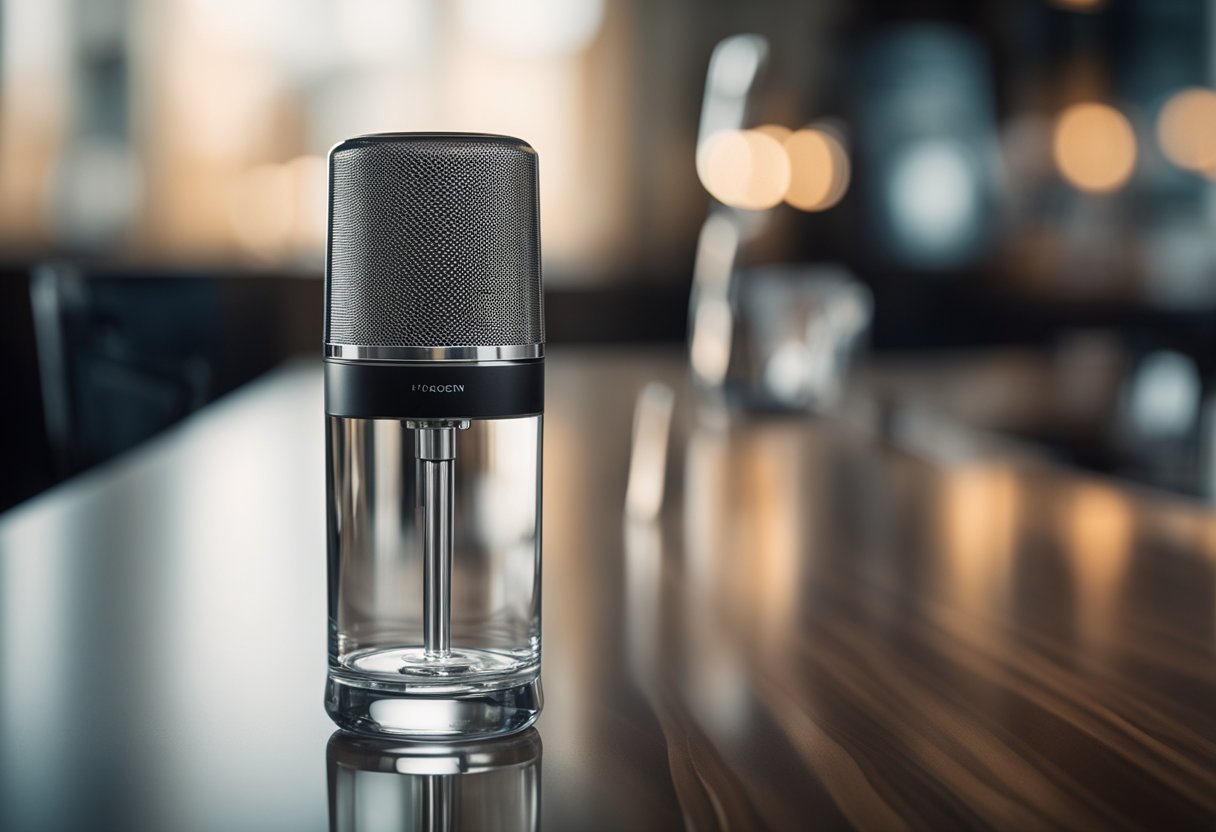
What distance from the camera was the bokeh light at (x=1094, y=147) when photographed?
583 cm

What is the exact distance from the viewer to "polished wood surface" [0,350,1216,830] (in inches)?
10.2

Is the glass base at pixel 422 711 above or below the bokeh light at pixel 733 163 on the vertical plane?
below

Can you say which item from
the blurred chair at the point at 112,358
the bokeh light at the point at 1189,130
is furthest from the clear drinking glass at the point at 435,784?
the bokeh light at the point at 1189,130

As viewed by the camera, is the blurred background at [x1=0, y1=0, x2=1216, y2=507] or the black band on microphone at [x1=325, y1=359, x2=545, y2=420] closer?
the black band on microphone at [x1=325, y1=359, x2=545, y2=420]

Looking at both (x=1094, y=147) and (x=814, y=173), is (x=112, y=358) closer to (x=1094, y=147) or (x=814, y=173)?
(x=814, y=173)

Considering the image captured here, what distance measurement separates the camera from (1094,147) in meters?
5.91

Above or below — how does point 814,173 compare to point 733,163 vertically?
above

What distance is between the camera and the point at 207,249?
5.41 m

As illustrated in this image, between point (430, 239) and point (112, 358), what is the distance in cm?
105

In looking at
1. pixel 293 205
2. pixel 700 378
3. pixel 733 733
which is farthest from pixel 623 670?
pixel 293 205

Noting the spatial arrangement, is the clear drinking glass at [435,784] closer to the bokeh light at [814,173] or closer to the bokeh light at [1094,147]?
the bokeh light at [814,173]

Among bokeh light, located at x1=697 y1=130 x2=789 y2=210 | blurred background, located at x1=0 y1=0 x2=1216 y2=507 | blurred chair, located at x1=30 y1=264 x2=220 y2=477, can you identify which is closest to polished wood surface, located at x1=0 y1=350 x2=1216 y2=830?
bokeh light, located at x1=697 y1=130 x2=789 y2=210

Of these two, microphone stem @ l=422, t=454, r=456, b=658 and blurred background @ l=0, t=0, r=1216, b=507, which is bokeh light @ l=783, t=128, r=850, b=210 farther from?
microphone stem @ l=422, t=454, r=456, b=658

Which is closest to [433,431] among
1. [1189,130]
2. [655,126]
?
[655,126]
